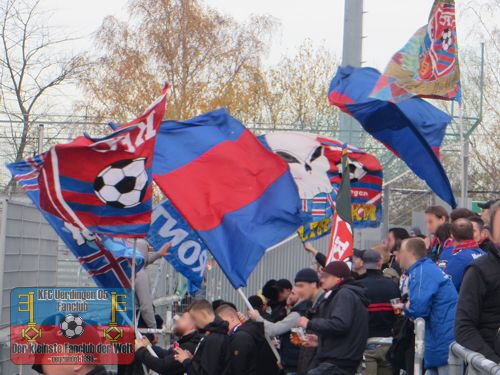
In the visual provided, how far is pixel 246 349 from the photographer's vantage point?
980 cm

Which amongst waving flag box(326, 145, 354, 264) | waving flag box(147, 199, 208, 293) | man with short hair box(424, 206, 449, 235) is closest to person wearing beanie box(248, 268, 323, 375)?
waving flag box(326, 145, 354, 264)

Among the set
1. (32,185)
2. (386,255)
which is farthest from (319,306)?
(32,185)

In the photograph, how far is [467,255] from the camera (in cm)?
900

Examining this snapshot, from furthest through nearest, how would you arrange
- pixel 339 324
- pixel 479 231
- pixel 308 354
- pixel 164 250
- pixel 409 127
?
pixel 409 127, pixel 164 250, pixel 479 231, pixel 308 354, pixel 339 324

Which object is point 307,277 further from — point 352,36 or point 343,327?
point 352,36

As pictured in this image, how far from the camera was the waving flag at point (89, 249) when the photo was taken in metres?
10.9

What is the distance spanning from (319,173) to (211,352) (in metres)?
4.95

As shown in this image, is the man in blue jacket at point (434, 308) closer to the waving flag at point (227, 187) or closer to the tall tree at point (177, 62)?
the waving flag at point (227, 187)

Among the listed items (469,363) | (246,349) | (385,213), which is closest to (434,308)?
(246,349)

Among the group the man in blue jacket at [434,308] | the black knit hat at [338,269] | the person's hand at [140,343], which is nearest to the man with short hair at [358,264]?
the black knit hat at [338,269]

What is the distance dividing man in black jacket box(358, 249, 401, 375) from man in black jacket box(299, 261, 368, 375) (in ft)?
3.06

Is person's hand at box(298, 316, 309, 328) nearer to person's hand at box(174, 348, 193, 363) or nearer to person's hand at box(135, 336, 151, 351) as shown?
person's hand at box(174, 348, 193, 363)

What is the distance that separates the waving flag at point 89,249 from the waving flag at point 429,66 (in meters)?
4.63

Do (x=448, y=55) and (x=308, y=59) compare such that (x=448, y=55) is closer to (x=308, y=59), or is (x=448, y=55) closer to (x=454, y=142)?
(x=454, y=142)
